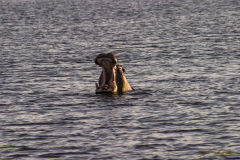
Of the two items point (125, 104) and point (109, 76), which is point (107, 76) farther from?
point (125, 104)

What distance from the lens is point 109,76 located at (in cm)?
2228

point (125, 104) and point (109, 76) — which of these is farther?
point (109, 76)

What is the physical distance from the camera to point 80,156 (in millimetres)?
13781

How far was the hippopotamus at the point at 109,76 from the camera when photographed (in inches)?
847

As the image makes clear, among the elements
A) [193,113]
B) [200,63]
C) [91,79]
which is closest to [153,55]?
[200,63]

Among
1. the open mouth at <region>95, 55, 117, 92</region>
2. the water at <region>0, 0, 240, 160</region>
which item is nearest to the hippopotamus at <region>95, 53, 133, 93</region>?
the open mouth at <region>95, 55, 117, 92</region>

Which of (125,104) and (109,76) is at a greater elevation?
(109,76)

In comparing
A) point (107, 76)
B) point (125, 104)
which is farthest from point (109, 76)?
point (125, 104)

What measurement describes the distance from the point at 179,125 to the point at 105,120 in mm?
2580

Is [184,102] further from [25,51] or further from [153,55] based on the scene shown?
[25,51]

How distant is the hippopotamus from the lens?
21516mm

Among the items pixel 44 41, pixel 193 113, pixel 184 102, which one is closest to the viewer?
pixel 193 113

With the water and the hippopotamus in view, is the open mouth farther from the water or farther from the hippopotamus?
the water

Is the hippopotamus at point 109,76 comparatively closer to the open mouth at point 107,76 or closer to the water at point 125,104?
the open mouth at point 107,76
